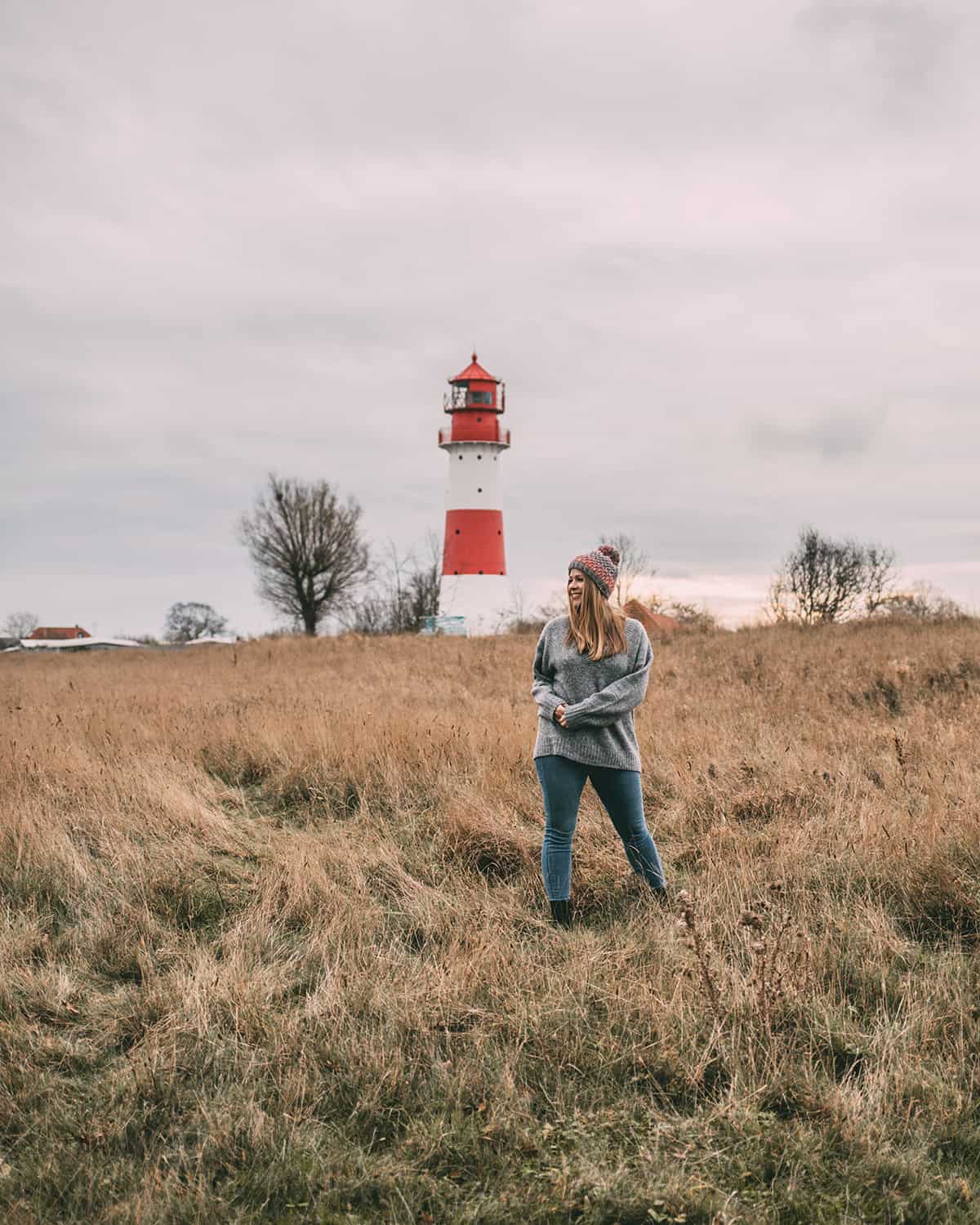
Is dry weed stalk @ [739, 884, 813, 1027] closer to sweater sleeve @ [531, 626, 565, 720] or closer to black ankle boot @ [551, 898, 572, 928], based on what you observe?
black ankle boot @ [551, 898, 572, 928]

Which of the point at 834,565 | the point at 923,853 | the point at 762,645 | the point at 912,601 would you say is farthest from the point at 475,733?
the point at 834,565

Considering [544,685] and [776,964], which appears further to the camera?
[544,685]

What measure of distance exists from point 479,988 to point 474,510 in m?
32.6

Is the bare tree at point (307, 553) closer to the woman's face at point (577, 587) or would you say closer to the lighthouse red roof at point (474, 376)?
the lighthouse red roof at point (474, 376)

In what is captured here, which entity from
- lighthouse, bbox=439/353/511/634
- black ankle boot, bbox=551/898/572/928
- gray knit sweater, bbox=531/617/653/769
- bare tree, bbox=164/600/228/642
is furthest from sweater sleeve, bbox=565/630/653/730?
bare tree, bbox=164/600/228/642

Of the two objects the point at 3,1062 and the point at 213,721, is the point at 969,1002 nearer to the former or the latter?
the point at 3,1062

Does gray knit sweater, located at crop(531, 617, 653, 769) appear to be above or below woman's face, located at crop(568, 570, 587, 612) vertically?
below

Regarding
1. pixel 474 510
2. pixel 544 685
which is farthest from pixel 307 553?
pixel 544 685

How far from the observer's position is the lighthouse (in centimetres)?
3544

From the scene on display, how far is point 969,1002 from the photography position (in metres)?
3.90

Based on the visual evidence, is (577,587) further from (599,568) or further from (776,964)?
(776,964)

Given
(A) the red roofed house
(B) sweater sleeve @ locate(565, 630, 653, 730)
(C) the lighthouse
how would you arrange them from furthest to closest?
1. (A) the red roofed house
2. (C) the lighthouse
3. (B) sweater sleeve @ locate(565, 630, 653, 730)

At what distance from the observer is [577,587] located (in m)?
5.01

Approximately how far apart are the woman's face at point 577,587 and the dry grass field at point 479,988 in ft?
5.41
